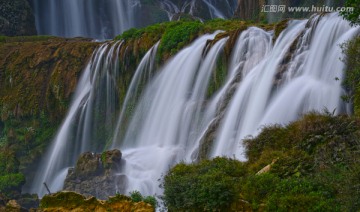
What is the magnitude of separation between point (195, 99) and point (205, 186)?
12939mm

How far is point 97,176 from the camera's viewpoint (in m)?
25.6

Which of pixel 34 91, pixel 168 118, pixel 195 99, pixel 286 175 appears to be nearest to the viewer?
pixel 286 175

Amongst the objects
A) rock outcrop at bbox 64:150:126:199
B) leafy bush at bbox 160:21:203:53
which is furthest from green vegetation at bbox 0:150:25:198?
leafy bush at bbox 160:21:203:53

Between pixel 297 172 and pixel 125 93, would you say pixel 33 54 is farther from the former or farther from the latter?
pixel 297 172

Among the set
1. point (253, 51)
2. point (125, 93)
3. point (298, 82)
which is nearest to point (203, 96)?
point (253, 51)

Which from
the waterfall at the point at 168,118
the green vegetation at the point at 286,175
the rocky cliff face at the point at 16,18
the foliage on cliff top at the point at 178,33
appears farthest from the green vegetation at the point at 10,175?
the green vegetation at the point at 286,175

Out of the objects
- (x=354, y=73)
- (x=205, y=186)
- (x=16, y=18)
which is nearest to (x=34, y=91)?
(x=16, y=18)

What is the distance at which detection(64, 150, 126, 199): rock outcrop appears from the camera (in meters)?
24.8

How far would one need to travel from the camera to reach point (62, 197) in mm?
13312

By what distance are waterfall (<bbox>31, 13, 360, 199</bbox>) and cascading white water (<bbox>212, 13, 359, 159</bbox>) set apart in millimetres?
40

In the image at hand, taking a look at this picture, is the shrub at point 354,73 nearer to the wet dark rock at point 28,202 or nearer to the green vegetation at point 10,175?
the wet dark rock at point 28,202

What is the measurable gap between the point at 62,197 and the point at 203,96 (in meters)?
12.4

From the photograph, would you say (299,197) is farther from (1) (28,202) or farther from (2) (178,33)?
(2) (178,33)

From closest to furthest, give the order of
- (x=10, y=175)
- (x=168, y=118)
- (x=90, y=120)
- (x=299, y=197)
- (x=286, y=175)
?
(x=299, y=197) < (x=286, y=175) < (x=168, y=118) < (x=10, y=175) < (x=90, y=120)
